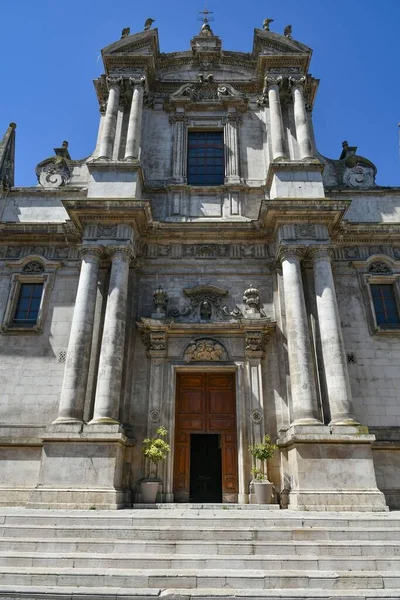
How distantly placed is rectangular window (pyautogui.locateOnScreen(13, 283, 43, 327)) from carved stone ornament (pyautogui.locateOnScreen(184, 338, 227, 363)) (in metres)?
4.97

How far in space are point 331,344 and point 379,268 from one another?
12.9 feet

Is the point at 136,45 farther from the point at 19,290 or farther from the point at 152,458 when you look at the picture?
the point at 152,458

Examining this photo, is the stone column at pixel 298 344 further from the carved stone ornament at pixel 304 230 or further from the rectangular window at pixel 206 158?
the rectangular window at pixel 206 158

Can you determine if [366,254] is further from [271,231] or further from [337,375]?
[337,375]

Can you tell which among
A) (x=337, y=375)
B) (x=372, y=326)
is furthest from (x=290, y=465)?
(x=372, y=326)

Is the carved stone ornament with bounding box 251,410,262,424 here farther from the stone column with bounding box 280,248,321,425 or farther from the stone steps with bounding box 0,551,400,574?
the stone steps with bounding box 0,551,400,574

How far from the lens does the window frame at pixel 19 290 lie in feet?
43.7

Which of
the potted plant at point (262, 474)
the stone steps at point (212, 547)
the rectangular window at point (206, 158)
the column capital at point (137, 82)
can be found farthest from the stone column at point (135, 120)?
the stone steps at point (212, 547)

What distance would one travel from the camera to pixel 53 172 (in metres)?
16.1

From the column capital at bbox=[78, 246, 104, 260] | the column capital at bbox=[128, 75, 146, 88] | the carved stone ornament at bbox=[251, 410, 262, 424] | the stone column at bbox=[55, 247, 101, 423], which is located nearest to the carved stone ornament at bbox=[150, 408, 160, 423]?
the stone column at bbox=[55, 247, 101, 423]

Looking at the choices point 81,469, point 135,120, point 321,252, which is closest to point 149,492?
point 81,469

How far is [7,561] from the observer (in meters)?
6.59

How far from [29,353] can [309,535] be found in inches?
368

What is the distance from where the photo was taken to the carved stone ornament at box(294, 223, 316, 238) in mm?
13234
